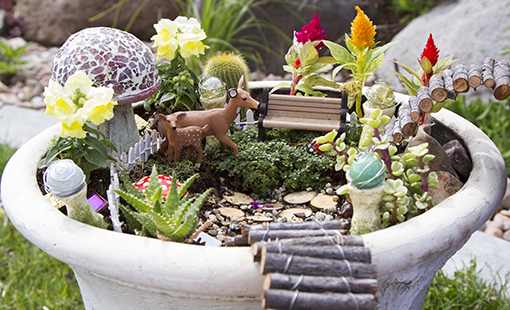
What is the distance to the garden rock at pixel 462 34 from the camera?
12.1 ft

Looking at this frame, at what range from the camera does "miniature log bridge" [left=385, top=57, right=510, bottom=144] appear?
141cm

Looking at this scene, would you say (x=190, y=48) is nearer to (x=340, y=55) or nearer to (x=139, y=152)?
(x=139, y=152)

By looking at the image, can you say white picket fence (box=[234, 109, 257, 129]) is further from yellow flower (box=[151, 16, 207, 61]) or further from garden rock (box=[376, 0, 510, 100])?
garden rock (box=[376, 0, 510, 100])

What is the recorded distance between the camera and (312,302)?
99 centimetres

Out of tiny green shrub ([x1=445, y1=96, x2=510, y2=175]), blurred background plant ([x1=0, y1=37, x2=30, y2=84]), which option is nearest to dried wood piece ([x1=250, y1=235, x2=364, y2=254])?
tiny green shrub ([x1=445, y1=96, x2=510, y2=175])

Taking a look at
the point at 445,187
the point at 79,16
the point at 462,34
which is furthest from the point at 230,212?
the point at 79,16

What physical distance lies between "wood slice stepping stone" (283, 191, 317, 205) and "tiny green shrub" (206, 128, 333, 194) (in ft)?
0.11

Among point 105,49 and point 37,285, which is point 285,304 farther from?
point 37,285

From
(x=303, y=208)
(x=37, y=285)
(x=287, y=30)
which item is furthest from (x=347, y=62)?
→ (x=287, y=30)

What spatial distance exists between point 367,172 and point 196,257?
0.54 metres

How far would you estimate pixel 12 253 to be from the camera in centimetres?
264

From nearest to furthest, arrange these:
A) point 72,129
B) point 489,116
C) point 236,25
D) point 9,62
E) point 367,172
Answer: point 367,172, point 72,129, point 489,116, point 236,25, point 9,62

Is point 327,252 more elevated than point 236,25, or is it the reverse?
point 327,252

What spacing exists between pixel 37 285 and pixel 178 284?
1.61 metres
